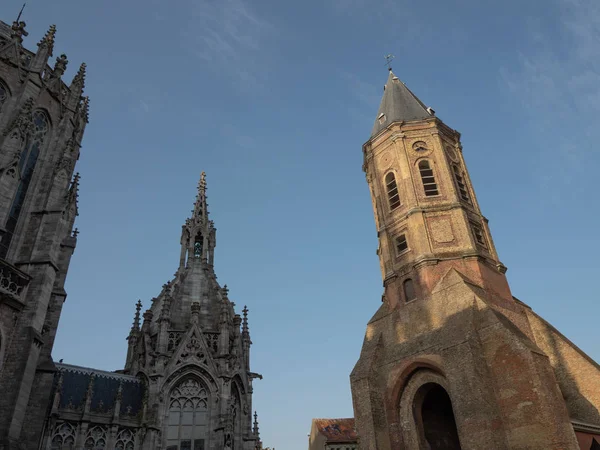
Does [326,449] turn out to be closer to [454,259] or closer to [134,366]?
[134,366]

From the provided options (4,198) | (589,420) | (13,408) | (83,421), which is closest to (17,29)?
(4,198)

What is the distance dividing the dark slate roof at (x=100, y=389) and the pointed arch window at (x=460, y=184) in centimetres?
2104

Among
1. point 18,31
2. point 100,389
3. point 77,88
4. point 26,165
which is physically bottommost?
point 100,389

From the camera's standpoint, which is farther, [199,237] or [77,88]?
[199,237]

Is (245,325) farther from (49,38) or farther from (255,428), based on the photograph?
(49,38)

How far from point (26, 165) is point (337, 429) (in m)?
38.8

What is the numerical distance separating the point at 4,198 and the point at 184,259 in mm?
17286

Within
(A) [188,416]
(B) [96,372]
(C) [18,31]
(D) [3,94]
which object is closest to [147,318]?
(B) [96,372]

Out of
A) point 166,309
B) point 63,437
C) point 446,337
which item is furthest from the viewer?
point 166,309

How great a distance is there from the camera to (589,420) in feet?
69.9

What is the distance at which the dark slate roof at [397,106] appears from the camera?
31.5 metres

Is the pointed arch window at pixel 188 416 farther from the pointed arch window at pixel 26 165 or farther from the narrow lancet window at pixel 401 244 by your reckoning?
the narrow lancet window at pixel 401 244

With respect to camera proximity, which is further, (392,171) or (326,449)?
(326,449)

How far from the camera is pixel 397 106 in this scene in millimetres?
32406
